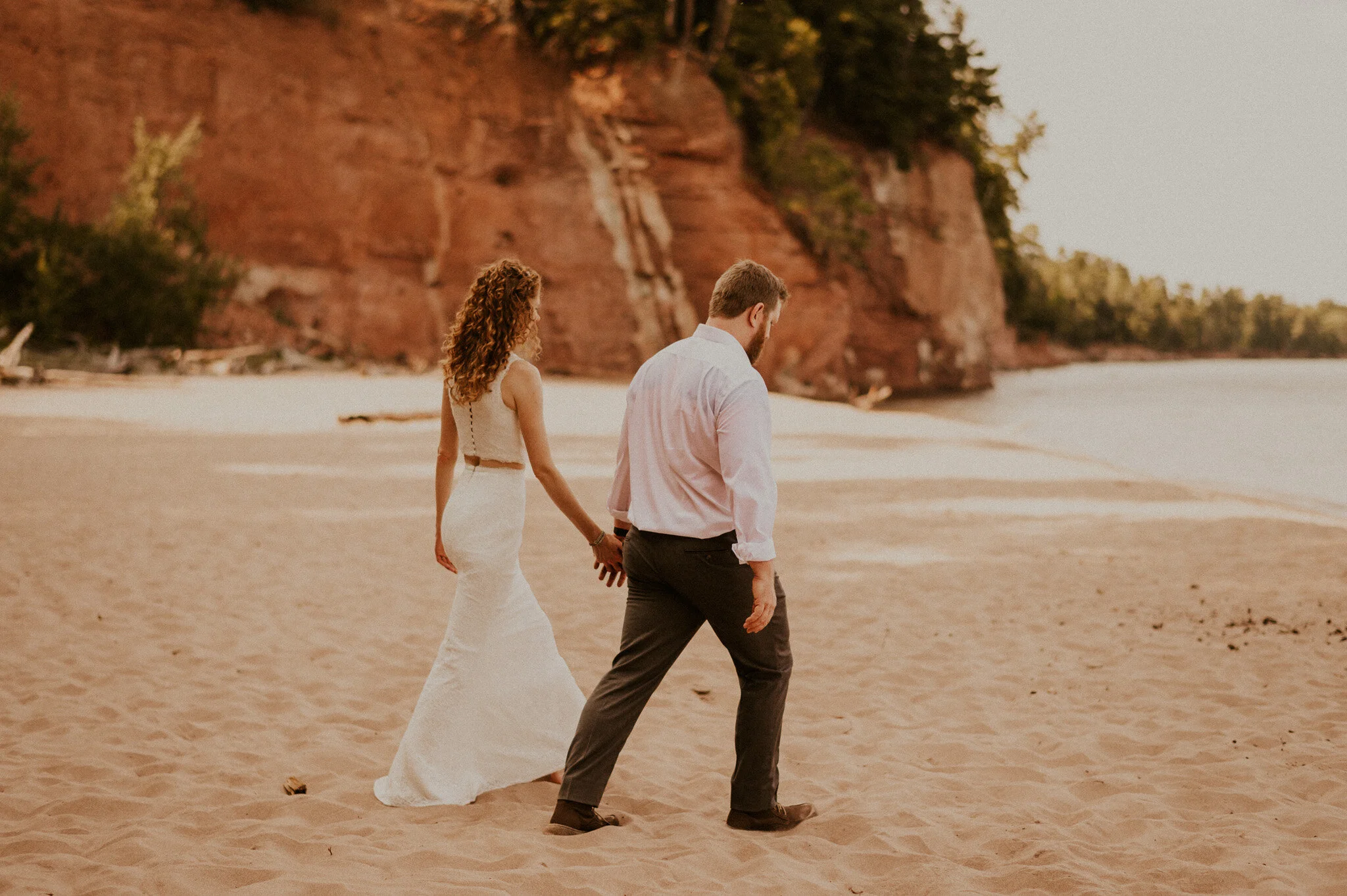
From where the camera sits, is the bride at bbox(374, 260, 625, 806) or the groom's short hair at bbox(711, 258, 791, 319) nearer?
the groom's short hair at bbox(711, 258, 791, 319)

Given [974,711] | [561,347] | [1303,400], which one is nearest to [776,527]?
[974,711]

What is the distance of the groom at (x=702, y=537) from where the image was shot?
3.54m

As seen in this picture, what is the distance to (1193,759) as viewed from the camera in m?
4.98

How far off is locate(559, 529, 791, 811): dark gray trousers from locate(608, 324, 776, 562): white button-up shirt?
0.10 m

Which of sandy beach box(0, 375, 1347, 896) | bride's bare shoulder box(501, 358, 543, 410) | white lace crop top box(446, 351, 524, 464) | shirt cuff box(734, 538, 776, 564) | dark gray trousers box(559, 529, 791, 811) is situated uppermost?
bride's bare shoulder box(501, 358, 543, 410)

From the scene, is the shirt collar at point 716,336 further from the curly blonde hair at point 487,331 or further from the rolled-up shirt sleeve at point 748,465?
the curly blonde hair at point 487,331

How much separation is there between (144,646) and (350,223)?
28803mm

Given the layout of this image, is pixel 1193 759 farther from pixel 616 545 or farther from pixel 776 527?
pixel 776 527

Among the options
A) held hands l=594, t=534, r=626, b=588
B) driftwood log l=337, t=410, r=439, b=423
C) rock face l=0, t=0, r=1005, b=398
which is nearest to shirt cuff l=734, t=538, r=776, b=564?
held hands l=594, t=534, r=626, b=588

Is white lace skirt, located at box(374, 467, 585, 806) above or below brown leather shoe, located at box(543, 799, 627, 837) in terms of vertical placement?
above

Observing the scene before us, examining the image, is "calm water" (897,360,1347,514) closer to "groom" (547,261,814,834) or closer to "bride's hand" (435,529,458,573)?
"groom" (547,261,814,834)

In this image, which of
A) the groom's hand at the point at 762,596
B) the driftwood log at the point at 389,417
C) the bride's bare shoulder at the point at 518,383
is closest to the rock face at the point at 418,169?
the driftwood log at the point at 389,417

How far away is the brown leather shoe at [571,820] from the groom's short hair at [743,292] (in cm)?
184

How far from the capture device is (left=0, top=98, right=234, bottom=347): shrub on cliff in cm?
2477
